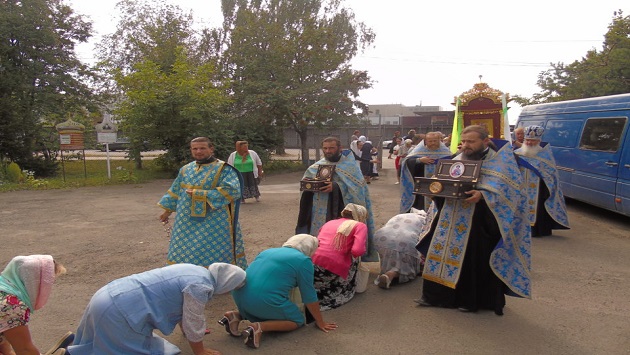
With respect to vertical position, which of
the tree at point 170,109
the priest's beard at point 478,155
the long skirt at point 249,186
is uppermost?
the tree at point 170,109

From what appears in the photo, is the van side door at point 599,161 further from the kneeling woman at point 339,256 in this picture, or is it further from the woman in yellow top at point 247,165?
the woman in yellow top at point 247,165

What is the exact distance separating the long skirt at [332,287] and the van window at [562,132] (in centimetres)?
731

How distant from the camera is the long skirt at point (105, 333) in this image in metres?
3.20

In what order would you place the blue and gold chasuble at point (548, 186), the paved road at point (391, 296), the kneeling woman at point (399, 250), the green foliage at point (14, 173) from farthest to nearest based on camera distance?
the green foliage at point (14, 173)
the blue and gold chasuble at point (548, 186)
the kneeling woman at point (399, 250)
the paved road at point (391, 296)

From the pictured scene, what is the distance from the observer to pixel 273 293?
3977 mm


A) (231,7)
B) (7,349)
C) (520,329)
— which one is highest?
(231,7)

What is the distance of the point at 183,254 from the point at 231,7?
2874cm

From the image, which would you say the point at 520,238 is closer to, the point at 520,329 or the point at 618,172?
the point at 520,329

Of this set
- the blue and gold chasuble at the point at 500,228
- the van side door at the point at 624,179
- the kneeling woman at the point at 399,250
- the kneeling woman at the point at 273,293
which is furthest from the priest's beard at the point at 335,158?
the van side door at the point at 624,179

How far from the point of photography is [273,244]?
7598 millimetres

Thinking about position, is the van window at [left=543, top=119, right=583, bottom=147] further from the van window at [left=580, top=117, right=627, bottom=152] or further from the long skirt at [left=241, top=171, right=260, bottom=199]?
the long skirt at [left=241, top=171, right=260, bottom=199]

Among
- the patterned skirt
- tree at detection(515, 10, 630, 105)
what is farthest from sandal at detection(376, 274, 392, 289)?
tree at detection(515, 10, 630, 105)

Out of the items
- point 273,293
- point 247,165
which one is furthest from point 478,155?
point 247,165

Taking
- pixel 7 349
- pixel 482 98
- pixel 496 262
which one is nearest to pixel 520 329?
pixel 496 262
